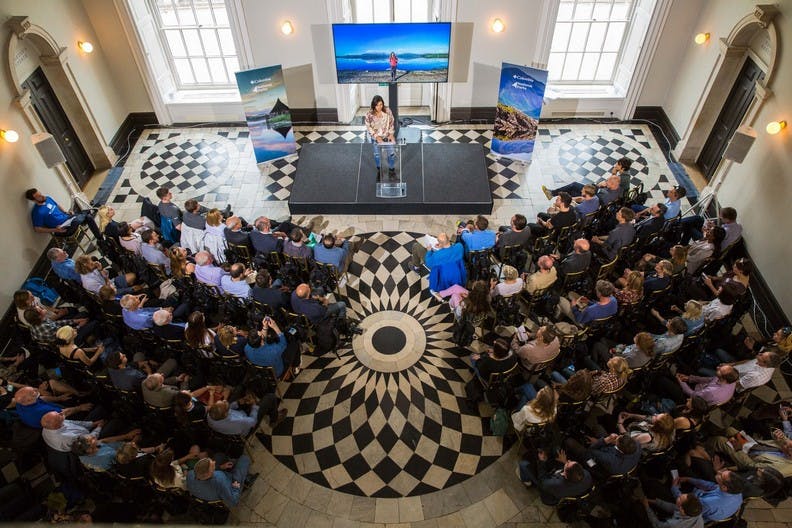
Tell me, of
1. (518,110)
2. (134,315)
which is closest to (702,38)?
(518,110)

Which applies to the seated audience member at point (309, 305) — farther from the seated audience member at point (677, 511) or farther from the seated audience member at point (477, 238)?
the seated audience member at point (677, 511)

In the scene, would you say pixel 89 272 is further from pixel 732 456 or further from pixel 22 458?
pixel 732 456

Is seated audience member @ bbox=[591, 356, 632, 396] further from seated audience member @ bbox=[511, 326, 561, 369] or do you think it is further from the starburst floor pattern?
the starburst floor pattern

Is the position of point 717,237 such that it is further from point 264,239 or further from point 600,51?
point 264,239

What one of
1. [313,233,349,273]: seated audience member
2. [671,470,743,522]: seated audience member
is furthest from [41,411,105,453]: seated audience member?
[671,470,743,522]: seated audience member

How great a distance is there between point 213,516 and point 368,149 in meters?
7.15

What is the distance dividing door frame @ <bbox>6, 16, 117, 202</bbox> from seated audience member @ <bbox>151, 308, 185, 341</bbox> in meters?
4.23

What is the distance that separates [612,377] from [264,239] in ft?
15.8

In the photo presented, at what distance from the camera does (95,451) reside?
4883 mm

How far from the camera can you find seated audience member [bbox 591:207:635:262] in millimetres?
6988

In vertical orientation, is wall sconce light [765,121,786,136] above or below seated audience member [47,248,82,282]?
above

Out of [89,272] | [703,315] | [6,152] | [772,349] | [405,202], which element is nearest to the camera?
[772,349]

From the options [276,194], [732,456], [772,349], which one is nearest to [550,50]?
[276,194]

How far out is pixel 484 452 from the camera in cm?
590
